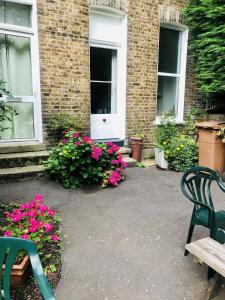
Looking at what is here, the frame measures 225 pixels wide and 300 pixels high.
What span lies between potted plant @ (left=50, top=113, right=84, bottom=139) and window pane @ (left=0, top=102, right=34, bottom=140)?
0.54 meters

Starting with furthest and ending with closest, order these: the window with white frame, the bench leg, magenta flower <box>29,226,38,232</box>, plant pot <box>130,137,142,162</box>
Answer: the window with white frame → plant pot <box>130,137,142,162</box> → magenta flower <box>29,226,38,232</box> → the bench leg

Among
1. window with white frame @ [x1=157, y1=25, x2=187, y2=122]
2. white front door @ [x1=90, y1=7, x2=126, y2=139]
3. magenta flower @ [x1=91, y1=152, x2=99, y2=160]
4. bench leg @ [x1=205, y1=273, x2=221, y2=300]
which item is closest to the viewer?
bench leg @ [x1=205, y1=273, x2=221, y2=300]

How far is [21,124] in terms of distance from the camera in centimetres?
545

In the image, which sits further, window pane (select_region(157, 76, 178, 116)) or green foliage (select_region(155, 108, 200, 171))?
window pane (select_region(157, 76, 178, 116))

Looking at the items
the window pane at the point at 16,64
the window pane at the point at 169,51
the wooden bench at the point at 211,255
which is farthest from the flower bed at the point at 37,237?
the window pane at the point at 169,51

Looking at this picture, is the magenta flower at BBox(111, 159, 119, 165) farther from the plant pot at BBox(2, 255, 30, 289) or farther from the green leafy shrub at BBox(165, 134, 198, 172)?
the plant pot at BBox(2, 255, 30, 289)

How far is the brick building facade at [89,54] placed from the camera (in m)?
5.20

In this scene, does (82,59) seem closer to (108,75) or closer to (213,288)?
(108,75)

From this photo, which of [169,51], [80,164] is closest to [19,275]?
[80,164]

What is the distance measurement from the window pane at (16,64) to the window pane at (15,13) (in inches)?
11.6

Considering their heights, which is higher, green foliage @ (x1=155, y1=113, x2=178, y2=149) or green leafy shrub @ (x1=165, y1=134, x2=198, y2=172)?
green foliage @ (x1=155, y1=113, x2=178, y2=149)

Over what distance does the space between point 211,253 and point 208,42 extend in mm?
5778

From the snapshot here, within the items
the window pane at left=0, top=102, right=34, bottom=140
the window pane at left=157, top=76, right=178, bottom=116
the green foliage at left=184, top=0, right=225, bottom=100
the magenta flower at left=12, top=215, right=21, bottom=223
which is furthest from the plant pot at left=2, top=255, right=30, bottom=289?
the window pane at left=157, top=76, right=178, bottom=116

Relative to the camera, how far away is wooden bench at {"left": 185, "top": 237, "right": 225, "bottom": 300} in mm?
1743
